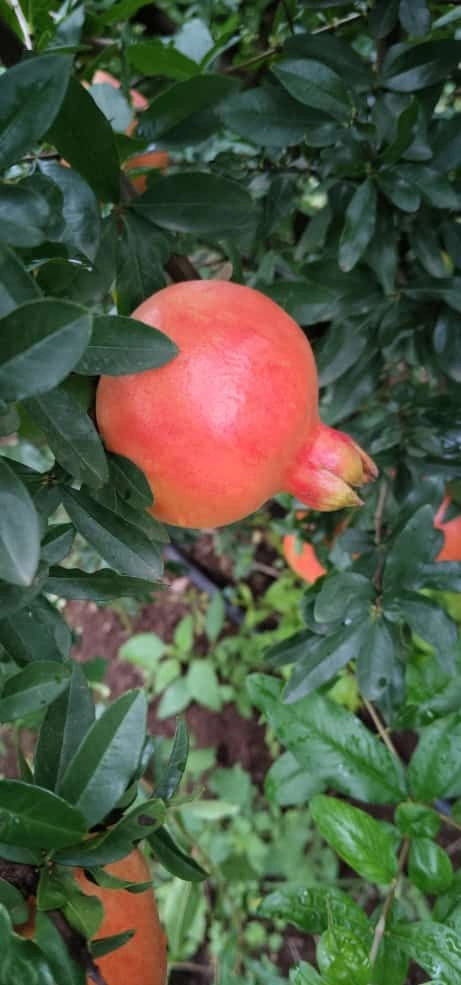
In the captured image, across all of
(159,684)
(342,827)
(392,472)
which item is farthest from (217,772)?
(342,827)

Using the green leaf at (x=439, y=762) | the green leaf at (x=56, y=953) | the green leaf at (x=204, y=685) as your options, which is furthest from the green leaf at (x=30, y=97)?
the green leaf at (x=204, y=685)

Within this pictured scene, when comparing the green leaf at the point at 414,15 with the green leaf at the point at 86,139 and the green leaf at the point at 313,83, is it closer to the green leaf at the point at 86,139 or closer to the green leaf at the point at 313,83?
the green leaf at the point at 313,83

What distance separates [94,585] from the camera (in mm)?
558

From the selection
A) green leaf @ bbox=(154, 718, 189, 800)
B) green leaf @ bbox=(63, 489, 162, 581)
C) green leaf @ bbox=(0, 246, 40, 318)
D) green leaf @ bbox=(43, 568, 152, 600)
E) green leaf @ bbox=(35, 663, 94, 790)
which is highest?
green leaf @ bbox=(0, 246, 40, 318)

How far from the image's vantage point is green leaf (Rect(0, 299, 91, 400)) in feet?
1.22

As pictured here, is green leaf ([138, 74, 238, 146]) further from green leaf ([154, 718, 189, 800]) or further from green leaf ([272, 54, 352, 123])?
green leaf ([154, 718, 189, 800])

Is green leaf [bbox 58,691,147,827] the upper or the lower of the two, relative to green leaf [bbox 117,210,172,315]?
lower

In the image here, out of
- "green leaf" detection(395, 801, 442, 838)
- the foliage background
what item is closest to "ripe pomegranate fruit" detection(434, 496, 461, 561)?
the foliage background

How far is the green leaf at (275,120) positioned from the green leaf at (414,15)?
100mm

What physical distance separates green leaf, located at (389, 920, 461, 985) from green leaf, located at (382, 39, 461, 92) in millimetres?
660

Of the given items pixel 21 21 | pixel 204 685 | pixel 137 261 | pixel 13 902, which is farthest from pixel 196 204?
pixel 204 685

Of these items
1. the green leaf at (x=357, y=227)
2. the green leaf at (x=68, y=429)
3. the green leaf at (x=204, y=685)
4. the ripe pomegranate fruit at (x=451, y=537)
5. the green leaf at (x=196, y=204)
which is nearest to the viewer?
the green leaf at (x=68, y=429)

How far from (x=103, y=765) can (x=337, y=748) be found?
1.03 ft

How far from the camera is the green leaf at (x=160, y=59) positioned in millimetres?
637
